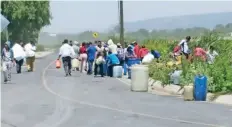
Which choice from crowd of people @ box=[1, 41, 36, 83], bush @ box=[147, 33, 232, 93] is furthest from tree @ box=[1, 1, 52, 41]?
bush @ box=[147, 33, 232, 93]

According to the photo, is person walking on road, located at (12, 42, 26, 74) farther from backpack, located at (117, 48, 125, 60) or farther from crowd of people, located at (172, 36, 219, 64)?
crowd of people, located at (172, 36, 219, 64)

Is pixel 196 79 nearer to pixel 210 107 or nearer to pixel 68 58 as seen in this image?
pixel 210 107

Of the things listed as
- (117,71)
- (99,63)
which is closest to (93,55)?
(99,63)

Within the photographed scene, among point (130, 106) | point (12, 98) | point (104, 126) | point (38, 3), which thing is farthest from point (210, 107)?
point (38, 3)

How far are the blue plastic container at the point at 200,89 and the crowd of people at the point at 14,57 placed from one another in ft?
33.4

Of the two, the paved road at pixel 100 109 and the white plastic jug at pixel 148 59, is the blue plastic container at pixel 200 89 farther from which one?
the white plastic jug at pixel 148 59

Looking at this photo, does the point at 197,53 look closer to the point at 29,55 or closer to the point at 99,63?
the point at 99,63

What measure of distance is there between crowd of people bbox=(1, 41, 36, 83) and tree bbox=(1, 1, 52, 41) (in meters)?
32.6

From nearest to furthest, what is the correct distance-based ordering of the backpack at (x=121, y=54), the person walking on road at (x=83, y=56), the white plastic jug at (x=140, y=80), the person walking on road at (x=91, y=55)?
the white plastic jug at (x=140, y=80) < the backpack at (x=121, y=54) < the person walking on road at (x=91, y=55) < the person walking on road at (x=83, y=56)

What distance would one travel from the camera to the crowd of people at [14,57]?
26.8 metres

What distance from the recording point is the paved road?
13.8m

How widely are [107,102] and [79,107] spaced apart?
56.8 inches

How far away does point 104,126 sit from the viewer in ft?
43.1

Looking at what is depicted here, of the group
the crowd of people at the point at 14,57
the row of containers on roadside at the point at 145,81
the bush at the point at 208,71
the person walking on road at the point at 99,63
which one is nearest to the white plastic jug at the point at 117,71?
the row of containers on roadside at the point at 145,81
